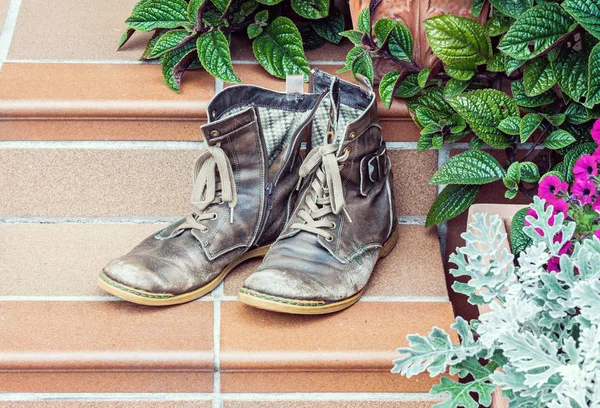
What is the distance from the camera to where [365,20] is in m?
1.43

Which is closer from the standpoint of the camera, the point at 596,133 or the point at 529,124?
the point at 596,133

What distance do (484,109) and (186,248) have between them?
579 millimetres

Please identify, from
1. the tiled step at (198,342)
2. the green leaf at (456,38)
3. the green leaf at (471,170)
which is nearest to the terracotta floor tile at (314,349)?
the tiled step at (198,342)

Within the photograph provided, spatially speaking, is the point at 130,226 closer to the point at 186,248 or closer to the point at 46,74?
the point at 186,248

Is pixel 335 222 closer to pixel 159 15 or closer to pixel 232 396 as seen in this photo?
pixel 232 396

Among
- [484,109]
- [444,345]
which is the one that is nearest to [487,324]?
[444,345]

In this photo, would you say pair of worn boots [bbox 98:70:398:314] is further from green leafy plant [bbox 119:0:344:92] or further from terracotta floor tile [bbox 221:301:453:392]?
green leafy plant [bbox 119:0:344:92]

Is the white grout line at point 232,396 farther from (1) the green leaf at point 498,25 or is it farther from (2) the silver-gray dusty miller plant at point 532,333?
(1) the green leaf at point 498,25

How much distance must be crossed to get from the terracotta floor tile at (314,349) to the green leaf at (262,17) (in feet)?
Answer: 1.96

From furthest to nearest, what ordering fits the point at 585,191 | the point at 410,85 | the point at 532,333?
the point at 410,85 → the point at 585,191 → the point at 532,333

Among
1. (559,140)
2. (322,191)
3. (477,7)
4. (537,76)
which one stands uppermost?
(477,7)

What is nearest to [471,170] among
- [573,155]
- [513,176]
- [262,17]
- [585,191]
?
[513,176]

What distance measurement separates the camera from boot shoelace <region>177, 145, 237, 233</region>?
1.33 meters

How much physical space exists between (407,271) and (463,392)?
406 millimetres
